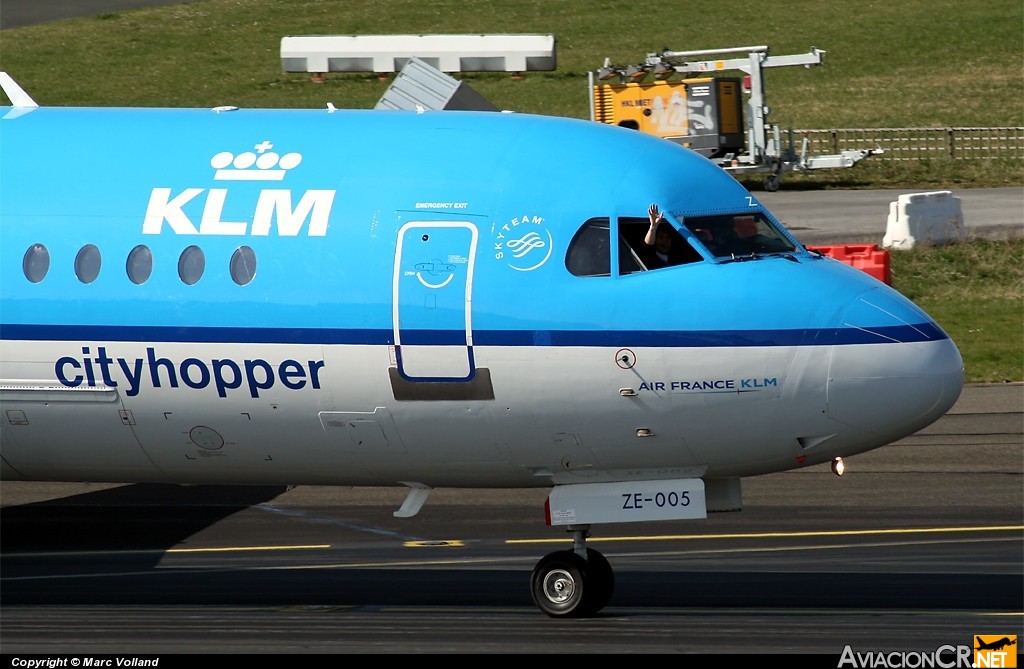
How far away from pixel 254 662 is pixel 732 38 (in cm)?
6554

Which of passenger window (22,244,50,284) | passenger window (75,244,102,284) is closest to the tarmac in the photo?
→ passenger window (75,244,102,284)

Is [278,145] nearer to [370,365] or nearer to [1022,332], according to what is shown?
[370,365]

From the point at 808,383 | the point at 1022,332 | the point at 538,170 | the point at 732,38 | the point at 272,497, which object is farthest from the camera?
the point at 732,38

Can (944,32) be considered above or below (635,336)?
above

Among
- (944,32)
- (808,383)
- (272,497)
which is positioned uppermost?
(944,32)

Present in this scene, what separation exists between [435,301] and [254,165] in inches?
97.4

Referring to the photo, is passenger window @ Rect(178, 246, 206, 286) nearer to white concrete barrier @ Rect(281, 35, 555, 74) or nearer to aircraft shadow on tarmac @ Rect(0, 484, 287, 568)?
aircraft shadow on tarmac @ Rect(0, 484, 287, 568)

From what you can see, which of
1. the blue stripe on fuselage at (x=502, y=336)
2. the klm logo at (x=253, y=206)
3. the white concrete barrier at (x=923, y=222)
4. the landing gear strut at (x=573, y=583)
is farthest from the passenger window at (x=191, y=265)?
the white concrete barrier at (x=923, y=222)

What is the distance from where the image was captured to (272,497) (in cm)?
2334

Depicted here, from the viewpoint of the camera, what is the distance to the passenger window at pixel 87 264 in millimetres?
15188

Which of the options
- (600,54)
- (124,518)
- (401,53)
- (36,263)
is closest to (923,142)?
(600,54)

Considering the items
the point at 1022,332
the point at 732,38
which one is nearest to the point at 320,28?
the point at 732,38

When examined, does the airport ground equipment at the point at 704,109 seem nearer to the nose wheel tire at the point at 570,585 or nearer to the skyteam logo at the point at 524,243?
the nose wheel tire at the point at 570,585

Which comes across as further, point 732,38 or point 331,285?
point 732,38
